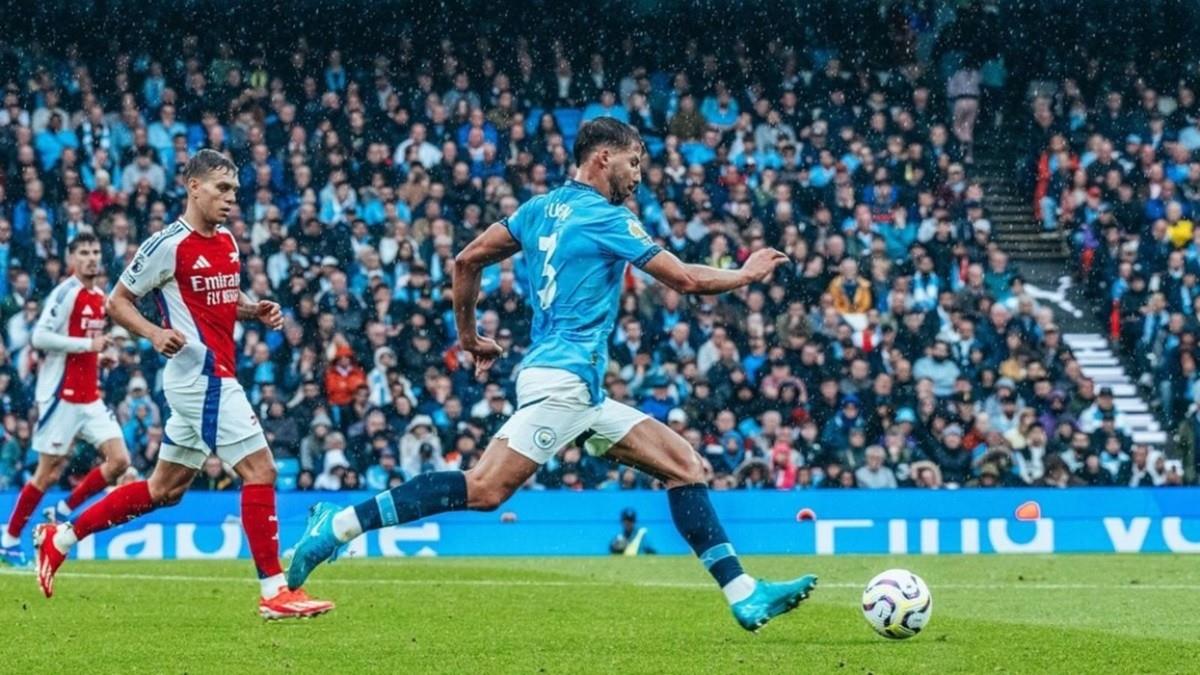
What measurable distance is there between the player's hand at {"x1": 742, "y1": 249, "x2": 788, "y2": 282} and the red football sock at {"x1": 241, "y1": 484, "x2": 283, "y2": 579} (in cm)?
313

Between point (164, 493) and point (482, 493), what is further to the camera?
point (164, 493)

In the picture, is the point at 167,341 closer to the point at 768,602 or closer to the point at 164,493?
the point at 164,493

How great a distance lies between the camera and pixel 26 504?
14492mm

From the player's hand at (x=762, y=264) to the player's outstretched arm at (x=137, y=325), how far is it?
320cm

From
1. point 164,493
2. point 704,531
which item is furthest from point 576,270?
point 164,493

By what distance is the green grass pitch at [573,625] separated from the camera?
8.10 meters

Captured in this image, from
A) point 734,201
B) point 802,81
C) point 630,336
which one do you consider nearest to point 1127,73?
point 802,81

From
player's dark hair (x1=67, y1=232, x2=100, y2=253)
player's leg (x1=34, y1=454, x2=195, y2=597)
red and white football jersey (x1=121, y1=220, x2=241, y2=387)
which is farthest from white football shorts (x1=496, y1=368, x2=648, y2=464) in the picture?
player's dark hair (x1=67, y1=232, x2=100, y2=253)

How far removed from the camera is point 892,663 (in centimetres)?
799

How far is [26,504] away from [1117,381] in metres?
13.7

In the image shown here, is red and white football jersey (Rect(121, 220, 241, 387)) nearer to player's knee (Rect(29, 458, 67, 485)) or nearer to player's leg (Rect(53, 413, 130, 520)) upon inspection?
player's leg (Rect(53, 413, 130, 520))

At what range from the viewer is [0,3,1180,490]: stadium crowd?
800 inches

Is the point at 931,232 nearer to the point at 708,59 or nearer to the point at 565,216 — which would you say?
the point at 708,59

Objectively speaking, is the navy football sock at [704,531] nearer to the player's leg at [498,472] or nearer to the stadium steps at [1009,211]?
the player's leg at [498,472]
